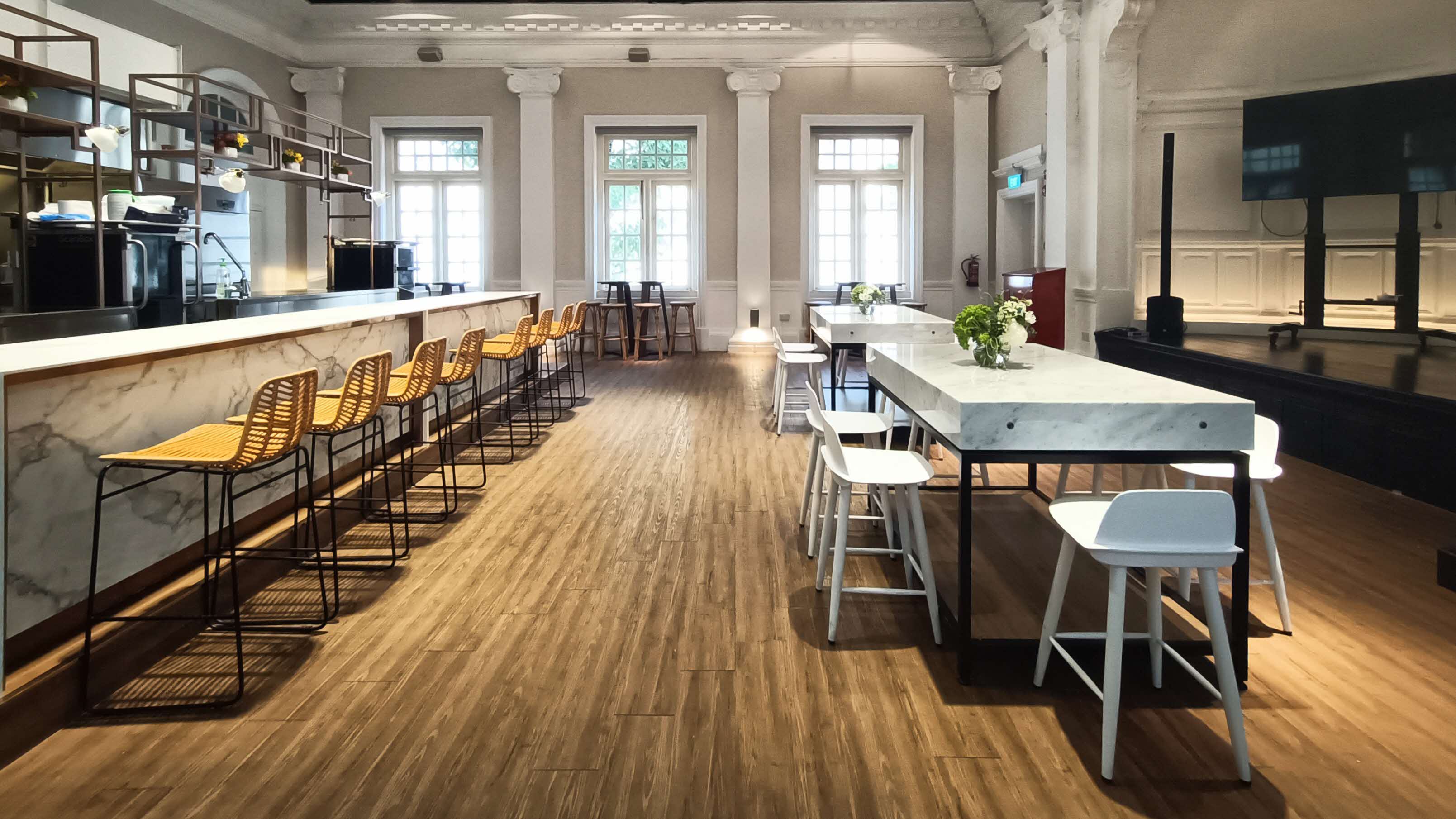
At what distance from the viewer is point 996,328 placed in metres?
3.63

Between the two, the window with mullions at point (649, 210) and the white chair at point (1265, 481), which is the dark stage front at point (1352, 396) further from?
the window with mullions at point (649, 210)

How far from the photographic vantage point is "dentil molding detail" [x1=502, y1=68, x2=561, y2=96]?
12867 mm

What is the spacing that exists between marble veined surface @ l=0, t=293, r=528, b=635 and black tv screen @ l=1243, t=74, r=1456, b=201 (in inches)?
302

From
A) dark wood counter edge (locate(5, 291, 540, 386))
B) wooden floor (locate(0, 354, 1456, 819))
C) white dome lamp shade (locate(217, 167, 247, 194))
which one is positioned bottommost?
wooden floor (locate(0, 354, 1456, 819))

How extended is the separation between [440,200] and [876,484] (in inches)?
449

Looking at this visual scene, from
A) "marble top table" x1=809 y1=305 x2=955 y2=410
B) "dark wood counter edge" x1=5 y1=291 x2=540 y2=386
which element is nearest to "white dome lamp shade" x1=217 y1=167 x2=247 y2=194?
"dark wood counter edge" x1=5 y1=291 x2=540 y2=386

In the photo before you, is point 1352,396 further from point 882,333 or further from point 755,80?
point 755,80

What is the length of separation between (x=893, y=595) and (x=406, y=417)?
3.60 m

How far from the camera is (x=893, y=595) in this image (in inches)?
144

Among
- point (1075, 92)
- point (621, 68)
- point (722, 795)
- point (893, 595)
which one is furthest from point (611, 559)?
point (621, 68)

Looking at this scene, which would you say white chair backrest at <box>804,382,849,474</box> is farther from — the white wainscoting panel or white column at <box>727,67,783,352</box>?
white column at <box>727,67,783,352</box>

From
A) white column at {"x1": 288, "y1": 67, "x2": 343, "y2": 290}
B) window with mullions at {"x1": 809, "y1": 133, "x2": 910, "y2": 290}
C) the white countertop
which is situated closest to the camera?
the white countertop

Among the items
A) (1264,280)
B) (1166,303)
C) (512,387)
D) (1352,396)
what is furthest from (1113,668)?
(1264,280)

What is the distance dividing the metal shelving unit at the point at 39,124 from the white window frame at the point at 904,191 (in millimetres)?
8370
